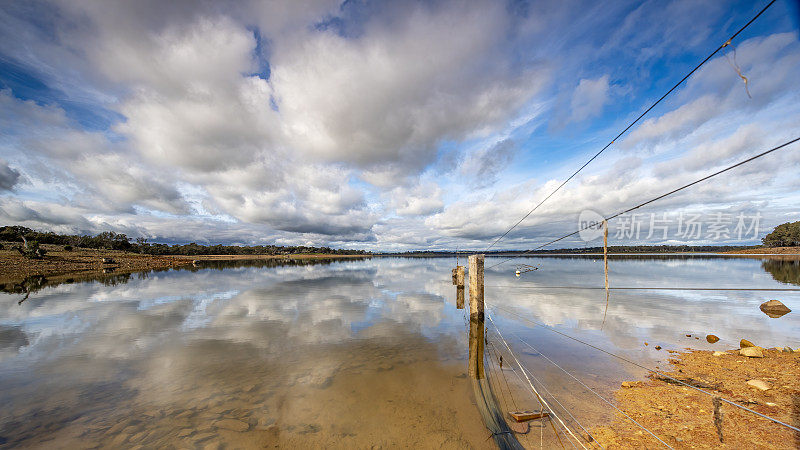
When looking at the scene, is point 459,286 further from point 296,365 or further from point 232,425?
point 232,425

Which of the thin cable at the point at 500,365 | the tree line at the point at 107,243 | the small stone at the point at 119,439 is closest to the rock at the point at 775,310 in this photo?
the thin cable at the point at 500,365

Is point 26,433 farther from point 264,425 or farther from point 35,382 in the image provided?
point 264,425

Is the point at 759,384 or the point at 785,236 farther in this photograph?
the point at 785,236

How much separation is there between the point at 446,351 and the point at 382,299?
13.1m

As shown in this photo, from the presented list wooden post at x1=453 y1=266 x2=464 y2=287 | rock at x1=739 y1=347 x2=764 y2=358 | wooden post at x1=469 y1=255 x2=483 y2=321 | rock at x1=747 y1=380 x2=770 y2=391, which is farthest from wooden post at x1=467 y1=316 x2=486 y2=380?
rock at x1=739 y1=347 x2=764 y2=358

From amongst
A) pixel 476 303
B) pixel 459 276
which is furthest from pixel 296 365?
pixel 459 276

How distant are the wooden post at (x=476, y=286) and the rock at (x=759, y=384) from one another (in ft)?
29.6

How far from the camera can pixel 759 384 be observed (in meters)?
8.14

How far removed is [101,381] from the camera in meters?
9.44

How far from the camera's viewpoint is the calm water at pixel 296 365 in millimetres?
7004

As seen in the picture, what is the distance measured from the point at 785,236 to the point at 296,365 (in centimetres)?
16625

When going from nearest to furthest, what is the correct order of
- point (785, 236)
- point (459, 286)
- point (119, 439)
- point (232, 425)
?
point (119, 439) < point (232, 425) < point (459, 286) < point (785, 236)

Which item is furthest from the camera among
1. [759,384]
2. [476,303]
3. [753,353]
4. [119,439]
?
[476,303]

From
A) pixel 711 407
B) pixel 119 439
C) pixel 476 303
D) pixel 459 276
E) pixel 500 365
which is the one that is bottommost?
pixel 119 439
